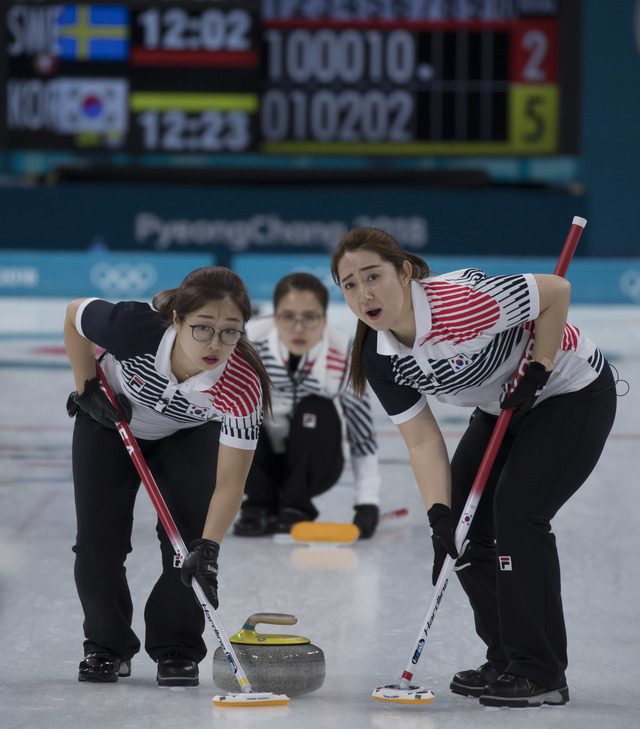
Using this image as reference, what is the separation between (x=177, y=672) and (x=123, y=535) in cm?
35

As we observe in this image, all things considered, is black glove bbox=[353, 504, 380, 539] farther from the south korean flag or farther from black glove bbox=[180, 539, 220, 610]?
black glove bbox=[180, 539, 220, 610]

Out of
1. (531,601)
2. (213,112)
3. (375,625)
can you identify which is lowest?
(375,625)

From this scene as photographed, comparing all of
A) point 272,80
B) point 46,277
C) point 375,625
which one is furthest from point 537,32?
point 375,625

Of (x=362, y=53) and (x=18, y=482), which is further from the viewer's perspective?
(x=362, y=53)

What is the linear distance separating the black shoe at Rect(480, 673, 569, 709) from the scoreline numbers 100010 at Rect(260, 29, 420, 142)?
8421mm

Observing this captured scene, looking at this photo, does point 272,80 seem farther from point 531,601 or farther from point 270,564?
point 531,601

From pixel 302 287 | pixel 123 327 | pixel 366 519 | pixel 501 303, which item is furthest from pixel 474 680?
pixel 302 287

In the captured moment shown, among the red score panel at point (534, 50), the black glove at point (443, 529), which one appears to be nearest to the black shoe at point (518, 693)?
the black glove at point (443, 529)

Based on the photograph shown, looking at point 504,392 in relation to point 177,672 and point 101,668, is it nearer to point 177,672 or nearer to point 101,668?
point 177,672

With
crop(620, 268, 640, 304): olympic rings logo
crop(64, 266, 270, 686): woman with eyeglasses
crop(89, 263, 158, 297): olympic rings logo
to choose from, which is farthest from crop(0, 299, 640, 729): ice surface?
crop(620, 268, 640, 304): olympic rings logo

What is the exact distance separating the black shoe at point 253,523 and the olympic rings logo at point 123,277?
5914 mm

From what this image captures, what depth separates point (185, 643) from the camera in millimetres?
2746

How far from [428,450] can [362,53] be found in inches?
324

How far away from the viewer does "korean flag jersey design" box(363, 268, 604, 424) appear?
2.46 m
